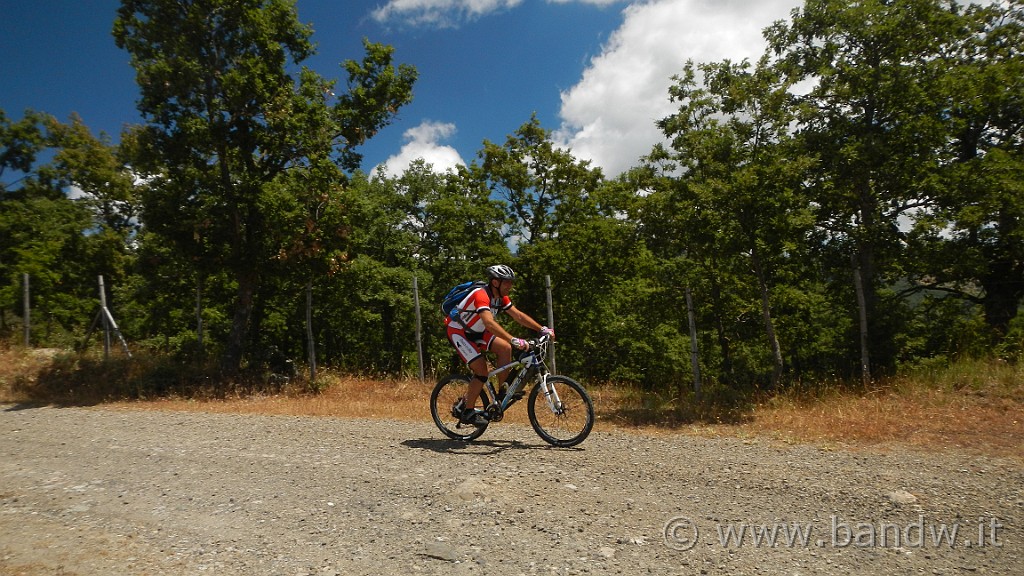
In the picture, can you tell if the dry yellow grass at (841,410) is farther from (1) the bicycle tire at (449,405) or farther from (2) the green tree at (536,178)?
(2) the green tree at (536,178)

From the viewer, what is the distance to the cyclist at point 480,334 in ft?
20.0

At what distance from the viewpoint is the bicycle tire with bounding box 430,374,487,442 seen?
6793mm

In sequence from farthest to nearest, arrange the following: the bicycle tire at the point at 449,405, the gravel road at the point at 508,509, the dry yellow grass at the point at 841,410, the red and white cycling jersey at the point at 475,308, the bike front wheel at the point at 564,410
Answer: the bicycle tire at the point at 449,405, the dry yellow grass at the point at 841,410, the bike front wheel at the point at 564,410, the red and white cycling jersey at the point at 475,308, the gravel road at the point at 508,509

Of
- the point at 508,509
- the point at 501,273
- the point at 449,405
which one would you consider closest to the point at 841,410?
the point at 501,273

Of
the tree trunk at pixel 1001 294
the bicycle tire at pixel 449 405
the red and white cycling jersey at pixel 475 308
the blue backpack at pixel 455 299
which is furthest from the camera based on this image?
the tree trunk at pixel 1001 294

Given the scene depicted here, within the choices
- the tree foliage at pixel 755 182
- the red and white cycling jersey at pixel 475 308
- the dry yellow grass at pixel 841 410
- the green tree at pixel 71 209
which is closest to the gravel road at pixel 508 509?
the dry yellow grass at pixel 841 410

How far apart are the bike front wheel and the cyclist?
0.49 m

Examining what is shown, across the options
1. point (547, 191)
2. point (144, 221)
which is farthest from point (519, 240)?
point (144, 221)

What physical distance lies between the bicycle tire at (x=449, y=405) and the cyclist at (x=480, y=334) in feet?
0.83

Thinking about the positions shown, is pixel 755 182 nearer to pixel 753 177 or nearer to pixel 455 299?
pixel 753 177

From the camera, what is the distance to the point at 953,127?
11766 mm

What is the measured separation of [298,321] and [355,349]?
15.2ft

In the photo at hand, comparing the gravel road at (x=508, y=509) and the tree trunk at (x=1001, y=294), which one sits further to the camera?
the tree trunk at (x=1001, y=294)

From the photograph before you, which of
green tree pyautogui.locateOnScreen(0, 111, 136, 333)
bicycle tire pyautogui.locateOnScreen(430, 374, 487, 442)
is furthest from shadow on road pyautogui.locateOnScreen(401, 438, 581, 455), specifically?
green tree pyautogui.locateOnScreen(0, 111, 136, 333)
